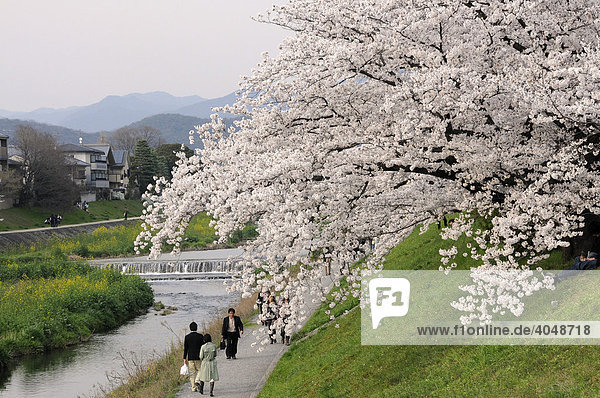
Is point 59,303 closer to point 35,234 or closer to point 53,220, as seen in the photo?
point 35,234

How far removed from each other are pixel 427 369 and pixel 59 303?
22.6 m

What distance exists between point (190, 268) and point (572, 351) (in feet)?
126

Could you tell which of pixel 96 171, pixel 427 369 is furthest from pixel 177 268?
pixel 96 171

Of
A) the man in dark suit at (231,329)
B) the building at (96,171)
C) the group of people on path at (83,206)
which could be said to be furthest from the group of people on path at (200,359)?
the building at (96,171)

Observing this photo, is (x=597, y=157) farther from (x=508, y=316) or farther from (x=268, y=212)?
(x=268, y=212)

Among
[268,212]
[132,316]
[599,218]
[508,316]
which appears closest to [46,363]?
[132,316]

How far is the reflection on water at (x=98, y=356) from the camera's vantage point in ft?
69.8

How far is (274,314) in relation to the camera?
17.5m

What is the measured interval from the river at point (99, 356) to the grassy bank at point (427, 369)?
22.4ft

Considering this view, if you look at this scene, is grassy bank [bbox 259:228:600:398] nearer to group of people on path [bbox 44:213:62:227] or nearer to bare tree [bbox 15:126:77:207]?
group of people on path [bbox 44:213:62:227]

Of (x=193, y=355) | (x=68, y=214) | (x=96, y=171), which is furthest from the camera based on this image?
(x=96, y=171)

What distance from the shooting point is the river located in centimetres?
2123

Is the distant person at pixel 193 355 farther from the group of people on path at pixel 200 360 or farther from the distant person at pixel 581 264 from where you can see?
the distant person at pixel 581 264

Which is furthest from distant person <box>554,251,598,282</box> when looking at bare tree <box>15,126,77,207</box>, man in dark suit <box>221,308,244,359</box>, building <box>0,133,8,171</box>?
building <box>0,133,8,171</box>
